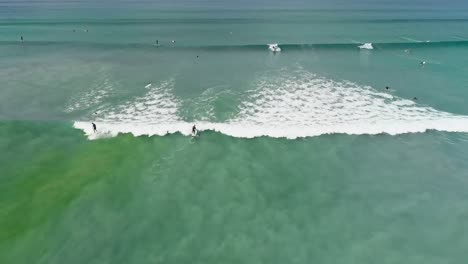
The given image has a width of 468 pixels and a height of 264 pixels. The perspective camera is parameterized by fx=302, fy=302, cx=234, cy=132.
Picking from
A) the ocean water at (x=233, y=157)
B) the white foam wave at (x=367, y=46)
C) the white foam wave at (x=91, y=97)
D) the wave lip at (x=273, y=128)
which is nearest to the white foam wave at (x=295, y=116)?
the wave lip at (x=273, y=128)

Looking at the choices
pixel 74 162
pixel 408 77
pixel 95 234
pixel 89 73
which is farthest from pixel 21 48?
pixel 408 77

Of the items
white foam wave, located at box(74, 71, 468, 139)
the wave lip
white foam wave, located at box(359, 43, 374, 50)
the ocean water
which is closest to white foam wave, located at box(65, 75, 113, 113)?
the ocean water

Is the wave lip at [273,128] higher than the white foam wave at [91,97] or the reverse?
the reverse

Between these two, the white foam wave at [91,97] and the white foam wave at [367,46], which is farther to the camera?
the white foam wave at [367,46]

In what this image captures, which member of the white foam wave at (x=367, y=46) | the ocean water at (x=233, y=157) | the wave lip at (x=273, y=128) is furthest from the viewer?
the white foam wave at (x=367, y=46)

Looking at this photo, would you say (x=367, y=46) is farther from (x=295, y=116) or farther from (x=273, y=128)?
(x=273, y=128)

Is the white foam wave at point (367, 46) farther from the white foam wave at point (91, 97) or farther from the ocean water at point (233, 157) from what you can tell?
the white foam wave at point (91, 97)
